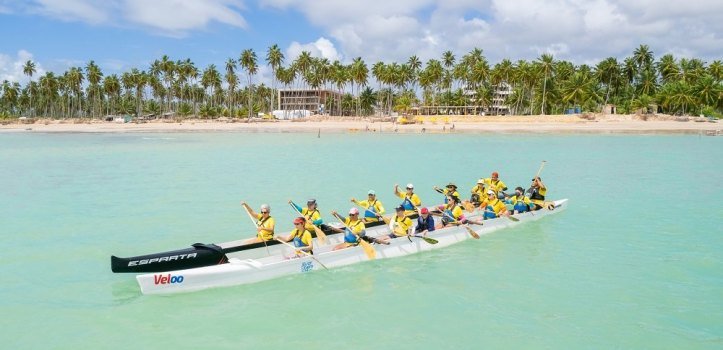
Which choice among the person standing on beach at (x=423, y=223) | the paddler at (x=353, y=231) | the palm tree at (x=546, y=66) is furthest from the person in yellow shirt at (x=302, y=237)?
the palm tree at (x=546, y=66)

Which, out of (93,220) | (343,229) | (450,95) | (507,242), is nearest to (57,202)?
(93,220)

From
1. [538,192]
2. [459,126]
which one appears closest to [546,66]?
[459,126]

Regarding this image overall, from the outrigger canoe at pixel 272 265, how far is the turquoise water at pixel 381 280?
8.5 inches

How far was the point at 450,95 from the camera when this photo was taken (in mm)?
105750

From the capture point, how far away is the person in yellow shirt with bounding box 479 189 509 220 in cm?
1579

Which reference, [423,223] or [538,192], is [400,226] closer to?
[423,223]

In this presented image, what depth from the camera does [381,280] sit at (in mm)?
11969

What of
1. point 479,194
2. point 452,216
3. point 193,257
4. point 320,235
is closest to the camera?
point 193,257

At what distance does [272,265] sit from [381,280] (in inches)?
97.7

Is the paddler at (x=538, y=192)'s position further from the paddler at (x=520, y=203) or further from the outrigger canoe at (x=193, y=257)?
the outrigger canoe at (x=193, y=257)

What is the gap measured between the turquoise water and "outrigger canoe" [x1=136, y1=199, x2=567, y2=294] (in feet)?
0.71

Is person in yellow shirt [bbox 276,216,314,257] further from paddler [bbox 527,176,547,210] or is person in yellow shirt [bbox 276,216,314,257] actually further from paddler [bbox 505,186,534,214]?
paddler [bbox 527,176,547,210]

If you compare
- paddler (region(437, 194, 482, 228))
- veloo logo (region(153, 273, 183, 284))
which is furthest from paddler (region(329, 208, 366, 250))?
veloo logo (region(153, 273, 183, 284))

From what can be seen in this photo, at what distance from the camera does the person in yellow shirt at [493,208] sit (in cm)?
1579
